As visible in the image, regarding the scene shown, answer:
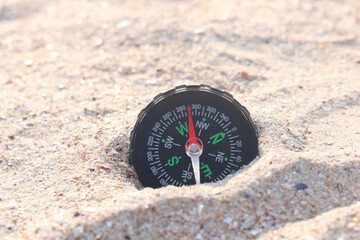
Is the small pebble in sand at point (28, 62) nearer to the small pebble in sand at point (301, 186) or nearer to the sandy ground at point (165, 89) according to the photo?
the sandy ground at point (165, 89)

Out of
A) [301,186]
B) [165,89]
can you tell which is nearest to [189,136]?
[301,186]

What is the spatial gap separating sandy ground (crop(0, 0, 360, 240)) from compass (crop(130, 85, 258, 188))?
14cm

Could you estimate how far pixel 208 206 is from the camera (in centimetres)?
244

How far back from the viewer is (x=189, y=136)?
9.36 feet

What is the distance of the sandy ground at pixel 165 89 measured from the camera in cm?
240

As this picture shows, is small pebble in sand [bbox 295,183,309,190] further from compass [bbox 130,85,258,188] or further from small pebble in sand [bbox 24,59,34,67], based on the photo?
small pebble in sand [bbox 24,59,34,67]

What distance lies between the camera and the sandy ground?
2402 mm

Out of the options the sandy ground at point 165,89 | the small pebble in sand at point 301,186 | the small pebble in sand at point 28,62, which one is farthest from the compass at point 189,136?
the small pebble in sand at point 28,62

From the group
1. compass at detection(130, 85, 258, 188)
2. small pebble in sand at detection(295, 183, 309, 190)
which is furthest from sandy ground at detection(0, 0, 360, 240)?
compass at detection(130, 85, 258, 188)

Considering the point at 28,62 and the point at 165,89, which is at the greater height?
the point at 165,89

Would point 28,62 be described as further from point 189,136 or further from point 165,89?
point 189,136

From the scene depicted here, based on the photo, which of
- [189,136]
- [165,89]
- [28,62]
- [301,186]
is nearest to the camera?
[301,186]

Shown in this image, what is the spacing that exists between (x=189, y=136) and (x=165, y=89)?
1.23m

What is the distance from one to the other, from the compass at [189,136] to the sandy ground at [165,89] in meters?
0.14
